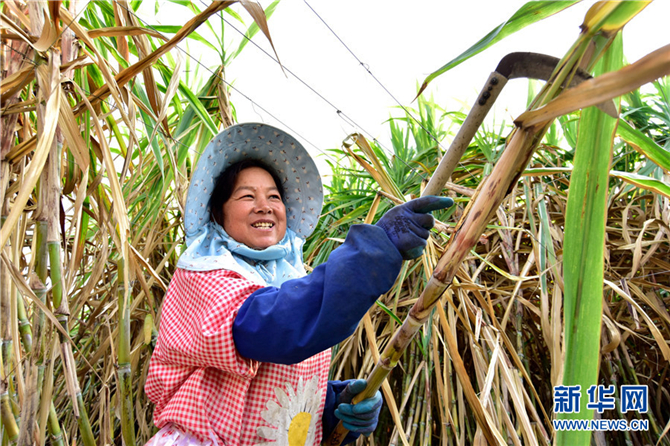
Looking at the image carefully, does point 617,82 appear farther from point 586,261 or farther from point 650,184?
point 650,184

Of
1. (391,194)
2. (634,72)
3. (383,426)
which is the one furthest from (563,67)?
(383,426)

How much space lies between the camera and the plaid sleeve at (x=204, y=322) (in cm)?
73

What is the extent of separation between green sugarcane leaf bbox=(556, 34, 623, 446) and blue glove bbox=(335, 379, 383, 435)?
53 centimetres

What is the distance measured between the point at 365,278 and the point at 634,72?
41cm

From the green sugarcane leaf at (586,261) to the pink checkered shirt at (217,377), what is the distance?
515 millimetres

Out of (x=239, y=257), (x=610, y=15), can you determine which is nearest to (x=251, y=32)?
(x=239, y=257)

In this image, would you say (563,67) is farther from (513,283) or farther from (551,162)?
(551,162)

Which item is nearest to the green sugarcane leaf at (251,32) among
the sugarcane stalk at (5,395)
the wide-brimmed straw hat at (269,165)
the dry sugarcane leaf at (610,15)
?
the wide-brimmed straw hat at (269,165)

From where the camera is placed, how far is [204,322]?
2.41 ft

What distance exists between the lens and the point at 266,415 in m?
0.81

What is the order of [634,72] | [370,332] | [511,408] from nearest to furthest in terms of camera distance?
[634,72]
[370,332]
[511,408]

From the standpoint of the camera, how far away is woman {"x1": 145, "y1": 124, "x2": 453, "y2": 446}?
64 cm

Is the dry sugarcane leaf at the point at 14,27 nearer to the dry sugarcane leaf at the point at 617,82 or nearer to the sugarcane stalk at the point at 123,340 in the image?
the sugarcane stalk at the point at 123,340

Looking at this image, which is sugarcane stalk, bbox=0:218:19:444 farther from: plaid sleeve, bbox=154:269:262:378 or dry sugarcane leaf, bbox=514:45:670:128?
dry sugarcane leaf, bbox=514:45:670:128
